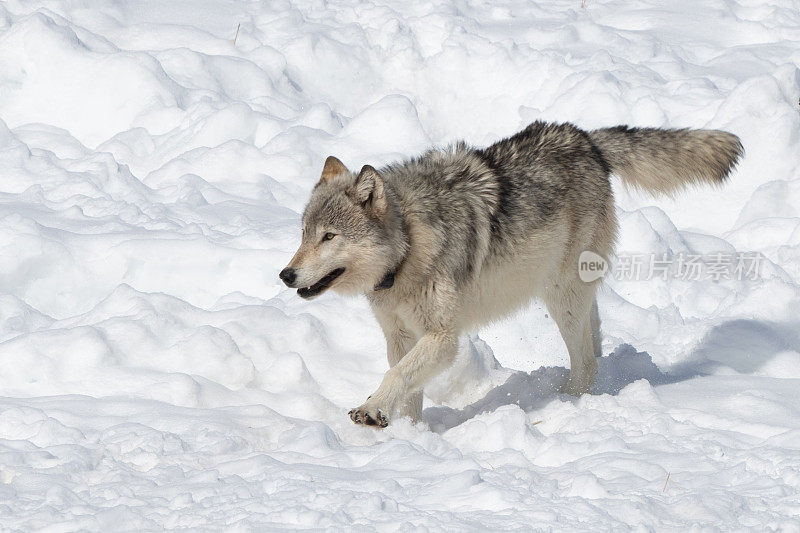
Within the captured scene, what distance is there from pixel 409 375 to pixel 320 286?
673mm

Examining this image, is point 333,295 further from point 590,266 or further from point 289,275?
point 289,275

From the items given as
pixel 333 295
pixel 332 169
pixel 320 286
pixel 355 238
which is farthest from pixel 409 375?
pixel 333 295

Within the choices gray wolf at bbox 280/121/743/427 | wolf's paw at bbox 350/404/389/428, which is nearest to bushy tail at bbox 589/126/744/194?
gray wolf at bbox 280/121/743/427

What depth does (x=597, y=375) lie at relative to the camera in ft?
20.0

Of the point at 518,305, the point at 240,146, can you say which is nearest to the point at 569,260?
the point at 518,305

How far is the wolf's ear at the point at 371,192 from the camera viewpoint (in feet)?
16.1

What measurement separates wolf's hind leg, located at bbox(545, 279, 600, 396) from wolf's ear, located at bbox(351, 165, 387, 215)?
146 centimetres

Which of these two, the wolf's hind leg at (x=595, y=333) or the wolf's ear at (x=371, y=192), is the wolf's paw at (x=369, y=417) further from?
the wolf's hind leg at (x=595, y=333)

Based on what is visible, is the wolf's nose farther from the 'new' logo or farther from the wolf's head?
the 'new' logo

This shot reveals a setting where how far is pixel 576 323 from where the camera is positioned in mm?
5863

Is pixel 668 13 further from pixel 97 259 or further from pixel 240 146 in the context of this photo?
pixel 97 259

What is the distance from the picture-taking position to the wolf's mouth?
15.7ft

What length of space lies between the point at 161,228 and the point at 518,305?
3.34 m

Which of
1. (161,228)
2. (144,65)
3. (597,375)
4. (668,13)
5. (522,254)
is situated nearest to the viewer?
(522,254)
